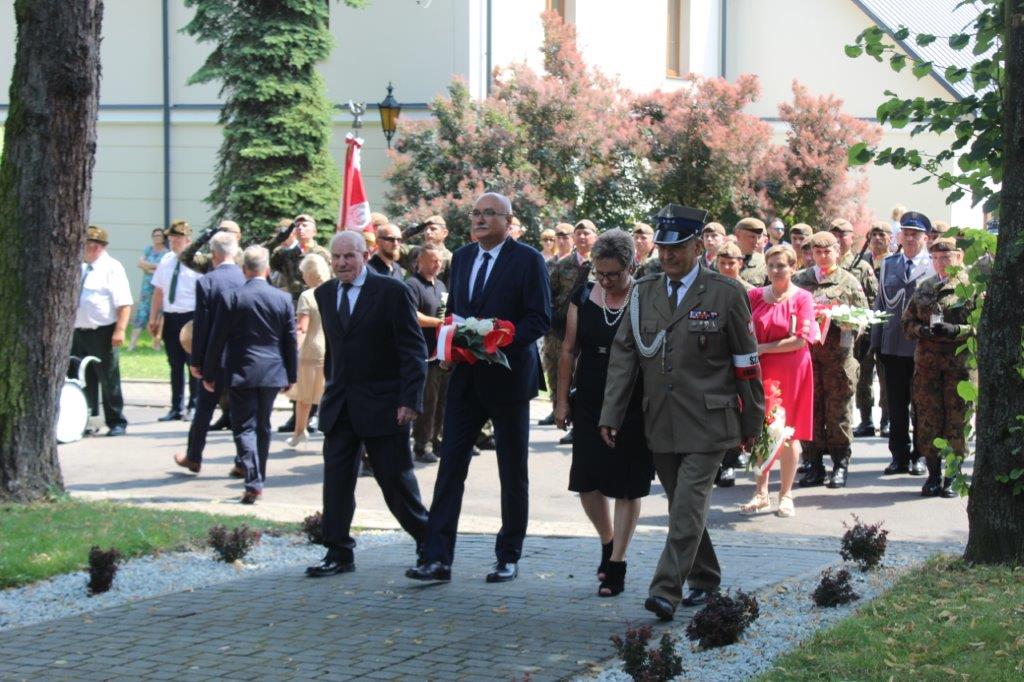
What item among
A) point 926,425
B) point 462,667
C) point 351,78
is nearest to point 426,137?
point 351,78

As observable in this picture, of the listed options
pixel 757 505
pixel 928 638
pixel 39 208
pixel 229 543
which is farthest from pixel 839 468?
pixel 39 208

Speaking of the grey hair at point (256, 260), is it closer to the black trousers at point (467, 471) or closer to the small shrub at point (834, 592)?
the black trousers at point (467, 471)

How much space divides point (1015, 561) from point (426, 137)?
18.2 metres

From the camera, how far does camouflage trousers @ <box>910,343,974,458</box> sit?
1175 cm

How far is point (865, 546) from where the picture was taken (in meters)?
8.16

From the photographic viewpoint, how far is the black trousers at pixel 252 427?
37.6 ft

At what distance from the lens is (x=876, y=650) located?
628 cm

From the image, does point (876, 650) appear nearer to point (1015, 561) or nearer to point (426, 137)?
point (1015, 561)

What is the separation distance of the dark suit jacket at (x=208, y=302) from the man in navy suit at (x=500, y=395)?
420 cm

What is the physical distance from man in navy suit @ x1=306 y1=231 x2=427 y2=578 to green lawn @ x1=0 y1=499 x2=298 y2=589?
1.26 metres

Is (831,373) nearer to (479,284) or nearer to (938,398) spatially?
(938,398)

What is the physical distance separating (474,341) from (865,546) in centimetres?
249

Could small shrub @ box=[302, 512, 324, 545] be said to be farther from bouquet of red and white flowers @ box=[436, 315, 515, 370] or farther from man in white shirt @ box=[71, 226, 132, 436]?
man in white shirt @ box=[71, 226, 132, 436]

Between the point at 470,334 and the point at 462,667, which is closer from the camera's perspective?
the point at 462,667
